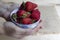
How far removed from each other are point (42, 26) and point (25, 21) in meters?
0.19

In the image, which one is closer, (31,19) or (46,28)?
(31,19)

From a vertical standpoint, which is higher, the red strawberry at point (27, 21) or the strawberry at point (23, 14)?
the strawberry at point (23, 14)

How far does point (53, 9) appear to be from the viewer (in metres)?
1.19

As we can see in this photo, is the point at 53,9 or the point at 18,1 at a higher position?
the point at 18,1

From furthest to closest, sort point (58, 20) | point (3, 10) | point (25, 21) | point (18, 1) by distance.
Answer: point (18, 1)
point (58, 20)
point (3, 10)
point (25, 21)

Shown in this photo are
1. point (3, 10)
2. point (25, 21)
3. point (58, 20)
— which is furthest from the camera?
point (58, 20)

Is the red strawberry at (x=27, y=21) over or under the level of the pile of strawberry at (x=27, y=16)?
under

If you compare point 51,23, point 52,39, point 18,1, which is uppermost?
point 18,1

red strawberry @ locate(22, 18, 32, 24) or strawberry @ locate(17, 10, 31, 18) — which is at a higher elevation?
strawberry @ locate(17, 10, 31, 18)

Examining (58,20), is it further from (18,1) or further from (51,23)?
(18,1)

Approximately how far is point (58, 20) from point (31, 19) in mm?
313

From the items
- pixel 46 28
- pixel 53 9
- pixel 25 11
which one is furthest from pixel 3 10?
pixel 53 9

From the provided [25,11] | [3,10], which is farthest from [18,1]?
[25,11]

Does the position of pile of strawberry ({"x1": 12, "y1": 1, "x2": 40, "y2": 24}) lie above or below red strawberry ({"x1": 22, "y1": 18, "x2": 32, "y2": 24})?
above
